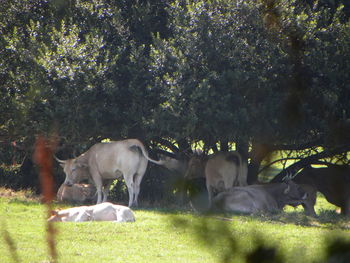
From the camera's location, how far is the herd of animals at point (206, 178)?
43.4ft

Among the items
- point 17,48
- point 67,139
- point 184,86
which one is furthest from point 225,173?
point 17,48

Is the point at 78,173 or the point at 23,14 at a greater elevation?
the point at 23,14

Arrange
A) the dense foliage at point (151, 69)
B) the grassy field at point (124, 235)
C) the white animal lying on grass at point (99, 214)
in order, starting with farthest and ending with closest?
1. the dense foliage at point (151, 69)
2. the white animal lying on grass at point (99, 214)
3. the grassy field at point (124, 235)

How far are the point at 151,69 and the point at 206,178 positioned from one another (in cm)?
310

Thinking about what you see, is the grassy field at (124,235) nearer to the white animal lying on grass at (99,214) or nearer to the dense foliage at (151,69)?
the white animal lying on grass at (99,214)

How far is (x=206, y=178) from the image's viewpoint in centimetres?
1470

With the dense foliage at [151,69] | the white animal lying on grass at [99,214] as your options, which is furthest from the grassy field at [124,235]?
the dense foliage at [151,69]

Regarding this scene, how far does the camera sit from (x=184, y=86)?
12.7 meters

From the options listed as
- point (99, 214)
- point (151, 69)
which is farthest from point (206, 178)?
point (99, 214)

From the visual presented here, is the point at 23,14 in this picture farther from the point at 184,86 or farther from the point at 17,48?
the point at 184,86

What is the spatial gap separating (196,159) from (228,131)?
8.49 feet

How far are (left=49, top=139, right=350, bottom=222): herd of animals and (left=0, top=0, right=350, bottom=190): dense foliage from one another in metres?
0.49

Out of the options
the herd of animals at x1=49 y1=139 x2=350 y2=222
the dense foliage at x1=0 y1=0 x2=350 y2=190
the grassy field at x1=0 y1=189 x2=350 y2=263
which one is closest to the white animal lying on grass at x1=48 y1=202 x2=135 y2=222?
the grassy field at x1=0 y1=189 x2=350 y2=263

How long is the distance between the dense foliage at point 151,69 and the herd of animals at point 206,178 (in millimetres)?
489
